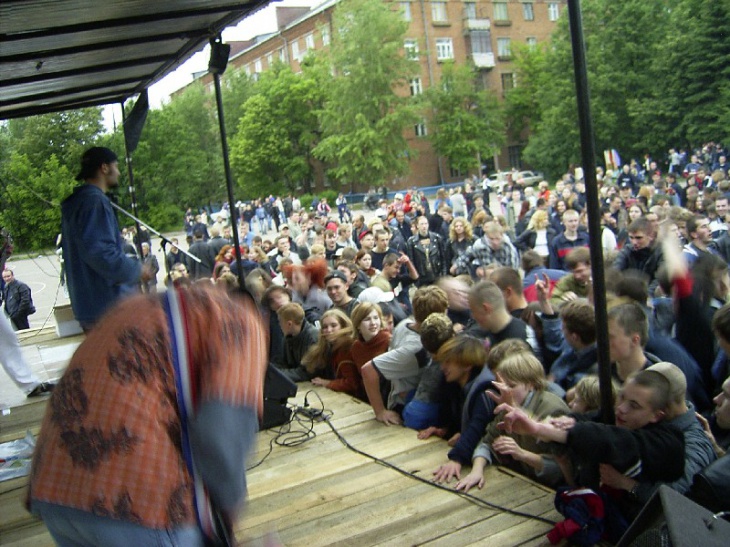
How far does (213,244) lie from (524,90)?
44.7m

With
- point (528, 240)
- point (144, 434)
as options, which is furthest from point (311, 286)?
point (144, 434)

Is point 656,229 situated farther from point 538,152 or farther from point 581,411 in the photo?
point 538,152

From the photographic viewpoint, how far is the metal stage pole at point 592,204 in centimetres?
288

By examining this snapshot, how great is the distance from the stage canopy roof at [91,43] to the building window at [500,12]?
175 ft

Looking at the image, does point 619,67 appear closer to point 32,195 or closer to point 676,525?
point 32,195

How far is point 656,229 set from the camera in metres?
6.95

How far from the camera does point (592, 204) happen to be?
2930 mm

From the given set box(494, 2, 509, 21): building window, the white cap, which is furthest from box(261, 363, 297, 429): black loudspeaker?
box(494, 2, 509, 21): building window

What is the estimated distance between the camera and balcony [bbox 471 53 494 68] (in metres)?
53.5

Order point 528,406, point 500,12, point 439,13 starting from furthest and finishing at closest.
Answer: point 500,12, point 439,13, point 528,406

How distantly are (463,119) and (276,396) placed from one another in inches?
1812

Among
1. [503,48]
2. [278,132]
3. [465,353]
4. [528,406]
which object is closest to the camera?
[528,406]

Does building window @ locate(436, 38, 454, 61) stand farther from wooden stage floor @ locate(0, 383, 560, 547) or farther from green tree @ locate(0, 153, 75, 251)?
wooden stage floor @ locate(0, 383, 560, 547)

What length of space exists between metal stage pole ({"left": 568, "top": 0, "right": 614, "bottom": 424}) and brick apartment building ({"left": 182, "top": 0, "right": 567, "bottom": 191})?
47.0 meters
